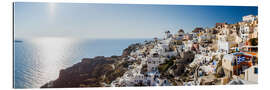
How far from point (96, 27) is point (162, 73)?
1938mm

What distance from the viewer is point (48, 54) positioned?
511 cm

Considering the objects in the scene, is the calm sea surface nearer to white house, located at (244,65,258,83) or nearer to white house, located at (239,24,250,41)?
white house, located at (239,24,250,41)

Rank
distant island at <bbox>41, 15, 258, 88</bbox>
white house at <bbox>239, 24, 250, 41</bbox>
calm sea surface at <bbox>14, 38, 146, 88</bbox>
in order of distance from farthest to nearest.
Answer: white house at <bbox>239, 24, 250, 41</bbox>
distant island at <bbox>41, 15, 258, 88</bbox>
calm sea surface at <bbox>14, 38, 146, 88</bbox>

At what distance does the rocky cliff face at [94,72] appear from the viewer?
16.9ft

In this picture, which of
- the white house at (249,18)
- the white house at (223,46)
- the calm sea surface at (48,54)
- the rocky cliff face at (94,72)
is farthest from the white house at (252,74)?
the calm sea surface at (48,54)

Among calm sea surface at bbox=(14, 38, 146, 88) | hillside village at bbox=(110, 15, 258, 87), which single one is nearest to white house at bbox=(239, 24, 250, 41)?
hillside village at bbox=(110, 15, 258, 87)

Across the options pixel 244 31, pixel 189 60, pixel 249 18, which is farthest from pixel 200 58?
pixel 249 18

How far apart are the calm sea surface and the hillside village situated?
71 cm

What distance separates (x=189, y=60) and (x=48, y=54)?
3.36 metres

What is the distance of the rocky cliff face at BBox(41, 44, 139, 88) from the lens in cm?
514

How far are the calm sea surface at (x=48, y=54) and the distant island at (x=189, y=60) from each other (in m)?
0.22

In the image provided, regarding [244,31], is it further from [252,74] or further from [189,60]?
[189,60]

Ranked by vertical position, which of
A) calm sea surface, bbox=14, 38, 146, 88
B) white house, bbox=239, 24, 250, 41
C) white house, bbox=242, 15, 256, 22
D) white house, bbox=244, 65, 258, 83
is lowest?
white house, bbox=244, 65, 258, 83

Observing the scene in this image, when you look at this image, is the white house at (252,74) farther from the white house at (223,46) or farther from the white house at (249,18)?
the white house at (249,18)
